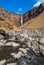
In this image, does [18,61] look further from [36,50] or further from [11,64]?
[36,50]

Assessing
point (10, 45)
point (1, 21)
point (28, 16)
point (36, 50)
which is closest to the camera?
point (36, 50)

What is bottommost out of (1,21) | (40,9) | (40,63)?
(40,63)

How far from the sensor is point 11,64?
15227mm

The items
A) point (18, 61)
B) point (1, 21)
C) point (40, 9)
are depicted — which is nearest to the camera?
point (18, 61)

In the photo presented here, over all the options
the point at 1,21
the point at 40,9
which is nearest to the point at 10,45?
the point at 1,21

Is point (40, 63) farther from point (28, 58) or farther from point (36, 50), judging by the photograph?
point (36, 50)

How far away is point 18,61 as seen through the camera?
16.3 metres

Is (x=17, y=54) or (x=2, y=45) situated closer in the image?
(x=17, y=54)

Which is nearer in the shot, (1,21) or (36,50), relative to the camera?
(36,50)

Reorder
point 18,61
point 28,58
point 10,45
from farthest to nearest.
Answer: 1. point 10,45
2. point 28,58
3. point 18,61

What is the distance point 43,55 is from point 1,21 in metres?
26.4

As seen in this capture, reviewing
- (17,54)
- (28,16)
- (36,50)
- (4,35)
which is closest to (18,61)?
(17,54)

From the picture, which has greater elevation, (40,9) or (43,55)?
(40,9)

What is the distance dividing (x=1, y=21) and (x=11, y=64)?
1116 inches
